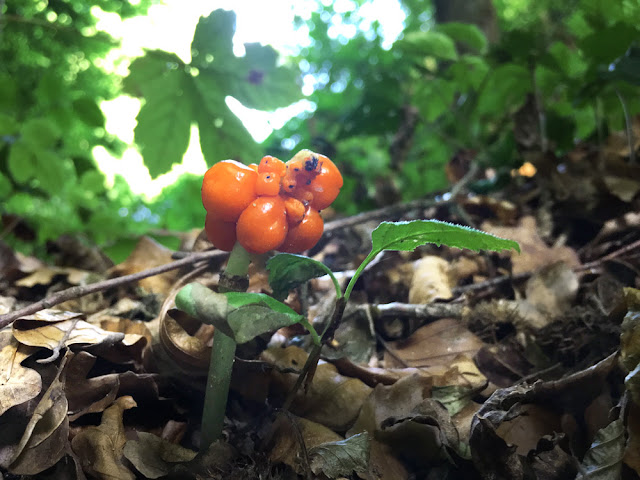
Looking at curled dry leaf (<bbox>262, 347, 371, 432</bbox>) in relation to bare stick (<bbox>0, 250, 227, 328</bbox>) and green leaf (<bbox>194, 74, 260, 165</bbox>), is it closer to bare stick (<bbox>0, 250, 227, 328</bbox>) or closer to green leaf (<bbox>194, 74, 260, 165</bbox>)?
bare stick (<bbox>0, 250, 227, 328</bbox>)

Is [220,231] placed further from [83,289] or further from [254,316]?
[83,289]

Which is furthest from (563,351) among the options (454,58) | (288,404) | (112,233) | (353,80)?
(353,80)

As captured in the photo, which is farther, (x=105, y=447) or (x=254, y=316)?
(x=105, y=447)

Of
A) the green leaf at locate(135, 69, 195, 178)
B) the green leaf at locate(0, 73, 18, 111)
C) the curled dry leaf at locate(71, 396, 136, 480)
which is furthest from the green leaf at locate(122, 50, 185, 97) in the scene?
the curled dry leaf at locate(71, 396, 136, 480)

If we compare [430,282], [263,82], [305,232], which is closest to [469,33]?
[263,82]

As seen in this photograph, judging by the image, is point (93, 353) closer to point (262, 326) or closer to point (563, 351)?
point (262, 326)
